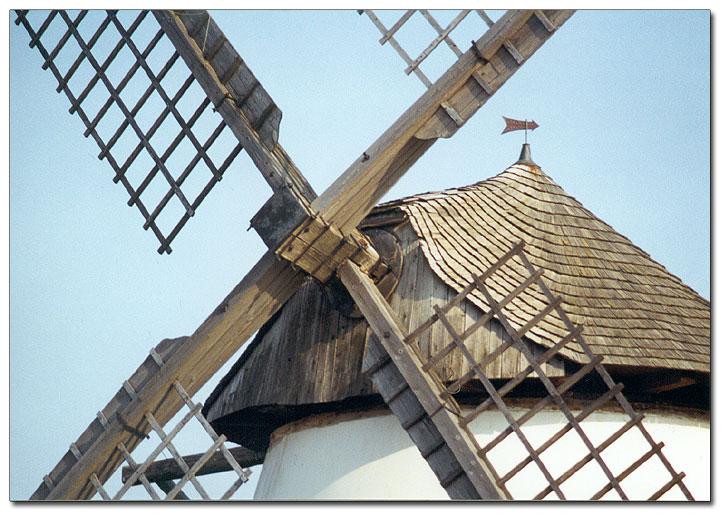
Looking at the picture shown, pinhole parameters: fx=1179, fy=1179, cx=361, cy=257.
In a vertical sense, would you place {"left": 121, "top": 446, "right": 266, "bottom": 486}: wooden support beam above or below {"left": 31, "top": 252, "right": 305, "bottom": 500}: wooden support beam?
below

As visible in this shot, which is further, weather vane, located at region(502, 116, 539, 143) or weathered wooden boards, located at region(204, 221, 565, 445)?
weather vane, located at region(502, 116, 539, 143)

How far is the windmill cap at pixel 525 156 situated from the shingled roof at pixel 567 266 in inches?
5.4

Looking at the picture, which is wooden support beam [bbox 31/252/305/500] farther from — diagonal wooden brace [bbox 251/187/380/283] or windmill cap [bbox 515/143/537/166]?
windmill cap [bbox 515/143/537/166]

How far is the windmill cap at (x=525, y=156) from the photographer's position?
253 inches

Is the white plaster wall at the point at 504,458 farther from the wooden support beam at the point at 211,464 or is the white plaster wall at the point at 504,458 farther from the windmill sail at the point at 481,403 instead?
the wooden support beam at the point at 211,464

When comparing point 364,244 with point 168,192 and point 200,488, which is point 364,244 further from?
point 200,488

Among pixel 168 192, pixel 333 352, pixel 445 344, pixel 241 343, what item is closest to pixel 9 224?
pixel 168 192

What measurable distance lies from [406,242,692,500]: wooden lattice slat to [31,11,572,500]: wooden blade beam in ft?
2.03

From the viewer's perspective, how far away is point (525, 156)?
646 centimetres

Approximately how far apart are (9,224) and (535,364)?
2.34 m

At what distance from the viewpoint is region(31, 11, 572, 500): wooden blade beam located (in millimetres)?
5105

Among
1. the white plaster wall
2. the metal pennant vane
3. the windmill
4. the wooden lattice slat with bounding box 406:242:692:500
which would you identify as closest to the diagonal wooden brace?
the windmill

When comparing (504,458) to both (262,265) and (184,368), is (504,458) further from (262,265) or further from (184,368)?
(184,368)

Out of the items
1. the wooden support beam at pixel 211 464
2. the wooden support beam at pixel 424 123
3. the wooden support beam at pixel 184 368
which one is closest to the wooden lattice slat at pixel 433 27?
the wooden support beam at pixel 424 123
